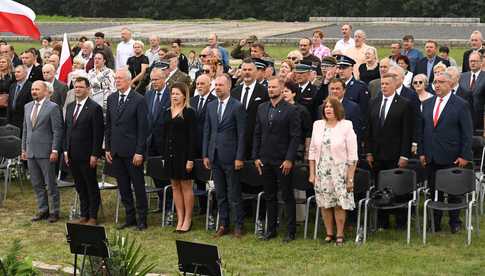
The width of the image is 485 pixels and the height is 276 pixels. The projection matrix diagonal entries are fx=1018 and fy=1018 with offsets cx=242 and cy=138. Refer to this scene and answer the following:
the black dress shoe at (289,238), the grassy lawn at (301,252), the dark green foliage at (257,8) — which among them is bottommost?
the grassy lawn at (301,252)

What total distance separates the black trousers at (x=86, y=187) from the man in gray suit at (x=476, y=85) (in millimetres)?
5275

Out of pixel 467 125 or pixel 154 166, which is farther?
pixel 154 166

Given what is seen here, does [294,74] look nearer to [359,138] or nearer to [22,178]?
[359,138]

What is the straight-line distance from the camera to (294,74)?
1333cm

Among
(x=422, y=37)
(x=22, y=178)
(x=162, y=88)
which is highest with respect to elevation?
(x=422, y=37)

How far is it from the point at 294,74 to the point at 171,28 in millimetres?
31240

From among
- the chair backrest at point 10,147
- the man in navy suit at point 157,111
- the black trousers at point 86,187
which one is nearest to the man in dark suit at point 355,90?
the man in navy suit at point 157,111

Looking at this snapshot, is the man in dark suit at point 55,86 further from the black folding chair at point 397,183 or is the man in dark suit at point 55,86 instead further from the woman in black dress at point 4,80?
the black folding chair at point 397,183

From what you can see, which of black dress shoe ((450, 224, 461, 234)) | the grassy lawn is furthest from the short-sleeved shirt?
black dress shoe ((450, 224, 461, 234))

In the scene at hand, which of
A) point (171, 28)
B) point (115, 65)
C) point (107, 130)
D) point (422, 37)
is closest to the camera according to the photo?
point (107, 130)

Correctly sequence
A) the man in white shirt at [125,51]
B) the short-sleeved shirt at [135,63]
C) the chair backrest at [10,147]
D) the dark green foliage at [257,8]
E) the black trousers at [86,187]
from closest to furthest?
the black trousers at [86,187]
the chair backrest at [10,147]
the short-sleeved shirt at [135,63]
the man in white shirt at [125,51]
the dark green foliage at [257,8]

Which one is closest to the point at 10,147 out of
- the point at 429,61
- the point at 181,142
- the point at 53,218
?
the point at 53,218

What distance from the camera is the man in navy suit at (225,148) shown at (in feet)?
40.1

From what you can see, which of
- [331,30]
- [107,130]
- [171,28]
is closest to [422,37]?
[331,30]
